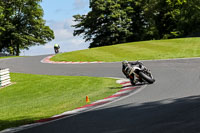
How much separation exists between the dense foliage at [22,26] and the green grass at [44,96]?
38.7 m

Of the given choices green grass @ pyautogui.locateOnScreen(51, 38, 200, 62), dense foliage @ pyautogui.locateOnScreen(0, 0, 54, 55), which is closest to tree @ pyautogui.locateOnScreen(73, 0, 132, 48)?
dense foliage @ pyautogui.locateOnScreen(0, 0, 54, 55)

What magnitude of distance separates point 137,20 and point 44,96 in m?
55.2

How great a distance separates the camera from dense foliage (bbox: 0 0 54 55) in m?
57.5

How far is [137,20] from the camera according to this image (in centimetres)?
6625

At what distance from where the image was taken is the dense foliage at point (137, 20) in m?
60.5

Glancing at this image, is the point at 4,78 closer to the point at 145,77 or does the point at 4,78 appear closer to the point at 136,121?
the point at 145,77

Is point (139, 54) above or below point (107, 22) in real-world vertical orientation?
below

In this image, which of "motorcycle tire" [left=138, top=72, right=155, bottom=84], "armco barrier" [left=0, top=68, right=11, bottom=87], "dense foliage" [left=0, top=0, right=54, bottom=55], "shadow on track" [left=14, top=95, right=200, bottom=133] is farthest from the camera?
"dense foliage" [left=0, top=0, right=54, bottom=55]

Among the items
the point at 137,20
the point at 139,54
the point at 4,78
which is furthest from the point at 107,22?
the point at 4,78

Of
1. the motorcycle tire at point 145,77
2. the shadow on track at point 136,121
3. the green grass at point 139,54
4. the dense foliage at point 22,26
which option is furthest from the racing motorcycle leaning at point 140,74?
the dense foliage at point 22,26

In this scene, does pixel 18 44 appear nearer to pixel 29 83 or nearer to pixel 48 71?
pixel 48 71

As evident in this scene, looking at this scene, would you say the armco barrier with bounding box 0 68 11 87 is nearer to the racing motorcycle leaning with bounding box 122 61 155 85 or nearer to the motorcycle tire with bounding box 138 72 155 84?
the racing motorcycle leaning with bounding box 122 61 155 85

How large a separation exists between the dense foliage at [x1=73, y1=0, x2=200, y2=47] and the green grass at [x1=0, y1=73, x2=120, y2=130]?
136 feet

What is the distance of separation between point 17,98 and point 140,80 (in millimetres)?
5315
